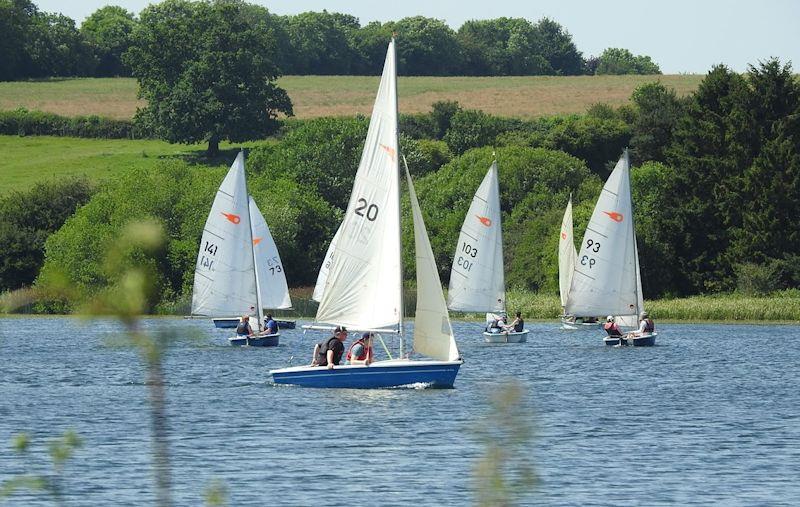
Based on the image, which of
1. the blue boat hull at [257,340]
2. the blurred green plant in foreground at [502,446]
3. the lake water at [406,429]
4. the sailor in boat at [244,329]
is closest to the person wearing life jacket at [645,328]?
the lake water at [406,429]

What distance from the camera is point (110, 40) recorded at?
163625mm

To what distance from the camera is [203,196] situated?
9019 cm

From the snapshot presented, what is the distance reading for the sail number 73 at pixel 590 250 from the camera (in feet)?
190

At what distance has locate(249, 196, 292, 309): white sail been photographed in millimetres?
66062

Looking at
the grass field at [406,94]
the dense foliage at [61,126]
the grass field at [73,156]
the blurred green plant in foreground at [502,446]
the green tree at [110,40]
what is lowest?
the blurred green plant in foreground at [502,446]

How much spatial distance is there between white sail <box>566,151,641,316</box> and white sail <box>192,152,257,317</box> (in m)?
13.1

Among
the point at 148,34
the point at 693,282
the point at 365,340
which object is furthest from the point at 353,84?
the point at 365,340

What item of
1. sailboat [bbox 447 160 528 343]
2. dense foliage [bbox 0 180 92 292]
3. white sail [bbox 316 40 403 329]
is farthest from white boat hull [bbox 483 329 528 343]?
dense foliage [bbox 0 180 92 292]

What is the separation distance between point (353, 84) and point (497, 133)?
40.4m

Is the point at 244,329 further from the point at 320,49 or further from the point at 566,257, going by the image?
the point at 320,49

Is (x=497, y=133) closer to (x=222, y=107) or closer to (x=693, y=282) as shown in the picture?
(x=222, y=107)

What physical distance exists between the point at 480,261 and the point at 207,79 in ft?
200

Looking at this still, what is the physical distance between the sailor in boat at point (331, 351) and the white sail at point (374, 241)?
0.38 m

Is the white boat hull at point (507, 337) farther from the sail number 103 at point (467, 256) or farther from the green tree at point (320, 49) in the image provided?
the green tree at point (320, 49)
